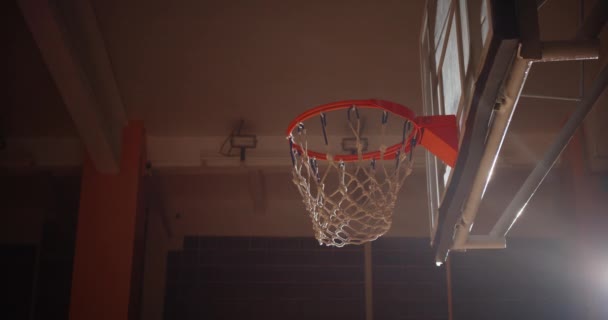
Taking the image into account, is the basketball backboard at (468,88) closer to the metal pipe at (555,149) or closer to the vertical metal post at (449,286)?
the metal pipe at (555,149)

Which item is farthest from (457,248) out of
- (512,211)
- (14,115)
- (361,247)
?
(14,115)

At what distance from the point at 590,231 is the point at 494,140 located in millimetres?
3717

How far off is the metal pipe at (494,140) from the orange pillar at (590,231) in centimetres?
306

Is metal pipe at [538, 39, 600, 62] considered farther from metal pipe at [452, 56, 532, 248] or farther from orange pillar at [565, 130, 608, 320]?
orange pillar at [565, 130, 608, 320]

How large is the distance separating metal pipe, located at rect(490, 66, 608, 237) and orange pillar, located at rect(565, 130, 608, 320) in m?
3.01

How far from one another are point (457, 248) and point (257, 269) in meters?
3.78

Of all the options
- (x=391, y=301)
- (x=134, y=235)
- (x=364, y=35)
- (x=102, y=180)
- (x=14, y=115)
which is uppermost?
(x=364, y=35)

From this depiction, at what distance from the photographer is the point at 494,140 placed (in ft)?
7.84

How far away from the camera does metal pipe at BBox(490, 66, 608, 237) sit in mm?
2330

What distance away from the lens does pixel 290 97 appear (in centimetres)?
556

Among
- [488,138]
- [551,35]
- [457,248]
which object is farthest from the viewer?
[551,35]

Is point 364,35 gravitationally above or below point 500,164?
above

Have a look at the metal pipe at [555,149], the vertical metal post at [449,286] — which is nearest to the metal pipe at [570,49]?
the metal pipe at [555,149]

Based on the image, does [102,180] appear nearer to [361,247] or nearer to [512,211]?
[361,247]
